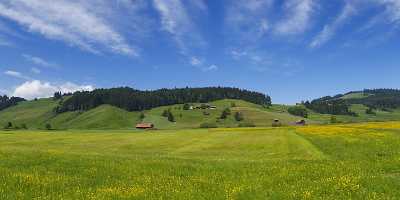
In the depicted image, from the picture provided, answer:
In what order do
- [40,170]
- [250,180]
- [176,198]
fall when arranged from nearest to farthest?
1. [176,198]
2. [250,180]
3. [40,170]

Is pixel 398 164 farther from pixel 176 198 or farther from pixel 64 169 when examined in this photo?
pixel 64 169

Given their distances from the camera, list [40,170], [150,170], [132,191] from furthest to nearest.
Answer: [150,170] → [40,170] → [132,191]

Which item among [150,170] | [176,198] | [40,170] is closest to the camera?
[176,198]

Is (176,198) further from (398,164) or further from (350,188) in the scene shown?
(398,164)

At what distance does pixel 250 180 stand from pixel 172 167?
6208mm

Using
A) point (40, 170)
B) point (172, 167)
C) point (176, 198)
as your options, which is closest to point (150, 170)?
point (172, 167)

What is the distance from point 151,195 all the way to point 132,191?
1.03 m

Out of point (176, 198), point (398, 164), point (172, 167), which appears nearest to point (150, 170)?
point (172, 167)

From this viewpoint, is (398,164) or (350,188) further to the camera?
(398,164)

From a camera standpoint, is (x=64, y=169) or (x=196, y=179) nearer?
(x=196, y=179)

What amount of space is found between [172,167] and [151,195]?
8.24 m

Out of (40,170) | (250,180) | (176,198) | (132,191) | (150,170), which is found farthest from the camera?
(150,170)

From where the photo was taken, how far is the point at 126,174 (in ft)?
77.5

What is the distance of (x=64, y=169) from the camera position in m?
24.2
